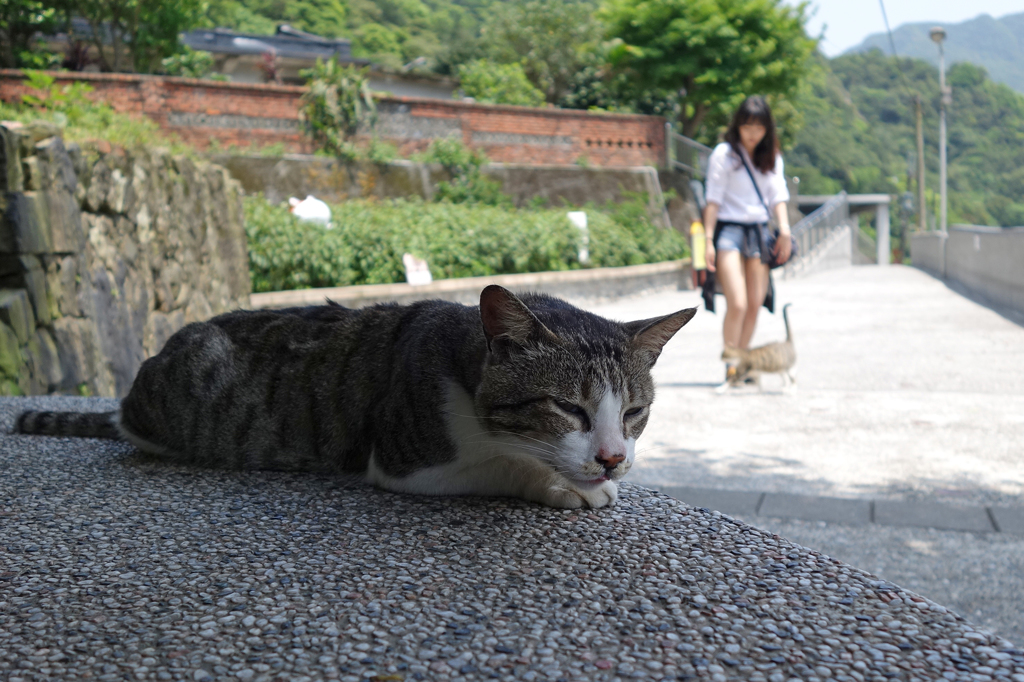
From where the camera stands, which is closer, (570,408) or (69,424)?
(570,408)

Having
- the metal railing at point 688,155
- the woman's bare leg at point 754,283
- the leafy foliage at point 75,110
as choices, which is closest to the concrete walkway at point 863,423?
the woman's bare leg at point 754,283

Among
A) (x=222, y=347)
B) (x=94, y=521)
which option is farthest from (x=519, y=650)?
(x=222, y=347)

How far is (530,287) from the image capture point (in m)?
13.0

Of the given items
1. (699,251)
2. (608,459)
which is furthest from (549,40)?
(608,459)

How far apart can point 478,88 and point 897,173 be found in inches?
1511

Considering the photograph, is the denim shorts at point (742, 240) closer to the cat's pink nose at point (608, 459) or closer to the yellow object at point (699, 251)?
the yellow object at point (699, 251)

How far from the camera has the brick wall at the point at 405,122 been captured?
14094 millimetres

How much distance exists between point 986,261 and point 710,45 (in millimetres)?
11550

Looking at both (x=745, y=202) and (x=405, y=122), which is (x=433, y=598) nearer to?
(x=745, y=202)

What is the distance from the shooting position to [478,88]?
24.7m

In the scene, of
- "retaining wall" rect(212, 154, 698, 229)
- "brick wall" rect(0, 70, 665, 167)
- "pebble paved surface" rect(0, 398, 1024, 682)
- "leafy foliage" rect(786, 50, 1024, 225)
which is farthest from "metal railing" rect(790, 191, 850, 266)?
"leafy foliage" rect(786, 50, 1024, 225)

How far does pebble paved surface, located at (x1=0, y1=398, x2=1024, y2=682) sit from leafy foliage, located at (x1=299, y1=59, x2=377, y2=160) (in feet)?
43.4

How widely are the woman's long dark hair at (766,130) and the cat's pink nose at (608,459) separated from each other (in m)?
4.47

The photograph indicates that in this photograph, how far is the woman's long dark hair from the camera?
577cm
